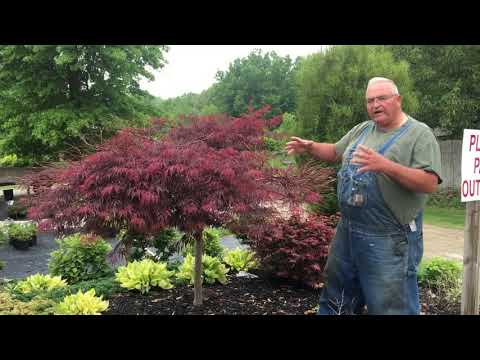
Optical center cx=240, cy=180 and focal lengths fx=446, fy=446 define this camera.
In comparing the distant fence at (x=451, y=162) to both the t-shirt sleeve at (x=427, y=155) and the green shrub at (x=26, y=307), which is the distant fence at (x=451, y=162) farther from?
the green shrub at (x=26, y=307)

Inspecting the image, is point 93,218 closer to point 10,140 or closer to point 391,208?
point 391,208

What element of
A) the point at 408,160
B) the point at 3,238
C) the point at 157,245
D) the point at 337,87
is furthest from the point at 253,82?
the point at 408,160

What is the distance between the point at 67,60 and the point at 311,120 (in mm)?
5850

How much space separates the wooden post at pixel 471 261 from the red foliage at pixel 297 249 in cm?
140

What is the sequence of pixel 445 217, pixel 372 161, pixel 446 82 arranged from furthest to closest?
pixel 446 82 → pixel 445 217 → pixel 372 161

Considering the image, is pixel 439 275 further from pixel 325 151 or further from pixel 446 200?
pixel 446 200

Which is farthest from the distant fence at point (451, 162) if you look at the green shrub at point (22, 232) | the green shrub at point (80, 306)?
the green shrub at point (80, 306)

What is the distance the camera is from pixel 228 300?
4.37 m

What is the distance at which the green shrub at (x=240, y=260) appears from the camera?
17.9 ft

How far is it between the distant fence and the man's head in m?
15.3

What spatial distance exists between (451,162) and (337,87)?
33.9 ft

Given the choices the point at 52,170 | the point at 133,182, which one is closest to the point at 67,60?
the point at 52,170

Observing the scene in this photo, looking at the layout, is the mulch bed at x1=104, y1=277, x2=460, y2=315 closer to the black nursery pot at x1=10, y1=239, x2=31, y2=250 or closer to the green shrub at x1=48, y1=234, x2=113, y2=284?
the green shrub at x1=48, y1=234, x2=113, y2=284

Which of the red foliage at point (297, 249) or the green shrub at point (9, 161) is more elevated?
the green shrub at point (9, 161)
